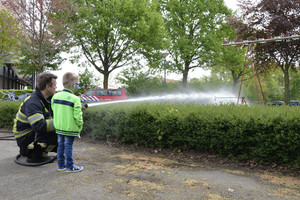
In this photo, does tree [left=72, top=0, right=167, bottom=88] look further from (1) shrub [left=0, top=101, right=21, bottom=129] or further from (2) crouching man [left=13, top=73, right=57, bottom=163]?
(2) crouching man [left=13, top=73, right=57, bottom=163]

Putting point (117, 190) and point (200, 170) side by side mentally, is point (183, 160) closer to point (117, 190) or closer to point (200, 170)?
point (200, 170)

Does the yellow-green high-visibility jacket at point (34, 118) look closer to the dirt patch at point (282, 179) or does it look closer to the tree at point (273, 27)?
the dirt patch at point (282, 179)

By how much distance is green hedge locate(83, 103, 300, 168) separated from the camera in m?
4.59

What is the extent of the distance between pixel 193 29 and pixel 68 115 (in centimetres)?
2746

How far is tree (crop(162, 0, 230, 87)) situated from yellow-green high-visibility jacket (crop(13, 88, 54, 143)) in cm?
2399

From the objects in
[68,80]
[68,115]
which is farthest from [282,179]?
[68,80]

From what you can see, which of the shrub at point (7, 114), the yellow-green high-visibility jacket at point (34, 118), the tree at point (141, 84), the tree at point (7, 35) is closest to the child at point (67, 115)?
the yellow-green high-visibility jacket at point (34, 118)

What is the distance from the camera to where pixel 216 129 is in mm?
5176

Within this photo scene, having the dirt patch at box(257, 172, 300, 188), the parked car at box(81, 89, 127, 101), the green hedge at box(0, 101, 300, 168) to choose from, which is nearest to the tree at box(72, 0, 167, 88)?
the parked car at box(81, 89, 127, 101)

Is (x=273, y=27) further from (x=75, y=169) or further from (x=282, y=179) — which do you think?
(x=75, y=169)

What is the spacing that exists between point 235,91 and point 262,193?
3245 cm

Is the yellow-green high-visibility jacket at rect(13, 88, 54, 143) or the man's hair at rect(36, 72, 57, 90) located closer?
the yellow-green high-visibility jacket at rect(13, 88, 54, 143)

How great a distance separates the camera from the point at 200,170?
15.2 ft

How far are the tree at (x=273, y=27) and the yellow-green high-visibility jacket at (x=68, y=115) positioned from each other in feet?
47.5
